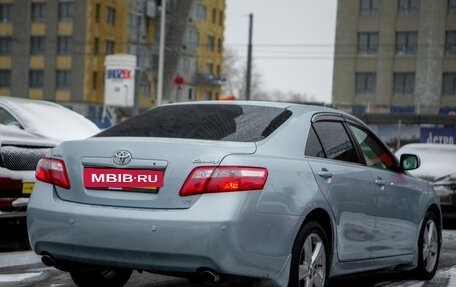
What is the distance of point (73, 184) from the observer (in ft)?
17.2

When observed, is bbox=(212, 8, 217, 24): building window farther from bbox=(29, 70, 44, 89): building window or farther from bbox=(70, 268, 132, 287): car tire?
bbox=(70, 268, 132, 287): car tire

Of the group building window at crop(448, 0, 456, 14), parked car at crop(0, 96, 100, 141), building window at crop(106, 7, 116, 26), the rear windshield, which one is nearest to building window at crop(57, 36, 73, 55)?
building window at crop(106, 7, 116, 26)

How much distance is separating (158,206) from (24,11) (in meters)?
71.2

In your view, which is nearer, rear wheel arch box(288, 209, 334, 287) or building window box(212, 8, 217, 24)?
rear wheel arch box(288, 209, 334, 287)

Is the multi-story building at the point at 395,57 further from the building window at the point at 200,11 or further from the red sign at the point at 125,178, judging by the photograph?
the red sign at the point at 125,178

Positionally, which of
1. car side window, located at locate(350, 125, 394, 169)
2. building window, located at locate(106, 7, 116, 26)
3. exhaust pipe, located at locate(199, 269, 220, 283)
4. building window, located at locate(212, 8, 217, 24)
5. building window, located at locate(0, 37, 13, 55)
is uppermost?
building window, located at locate(212, 8, 217, 24)

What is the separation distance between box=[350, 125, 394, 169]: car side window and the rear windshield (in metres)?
1.05

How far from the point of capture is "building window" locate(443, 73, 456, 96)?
203 ft

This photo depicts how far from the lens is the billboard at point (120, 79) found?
53125mm

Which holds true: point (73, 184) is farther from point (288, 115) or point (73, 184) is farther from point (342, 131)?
point (342, 131)

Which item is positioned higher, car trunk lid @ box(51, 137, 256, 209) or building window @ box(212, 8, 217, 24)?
building window @ box(212, 8, 217, 24)

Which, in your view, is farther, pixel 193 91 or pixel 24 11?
pixel 193 91

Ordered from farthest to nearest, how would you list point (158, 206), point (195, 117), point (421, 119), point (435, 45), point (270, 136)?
point (435, 45) < point (421, 119) < point (195, 117) < point (270, 136) < point (158, 206)

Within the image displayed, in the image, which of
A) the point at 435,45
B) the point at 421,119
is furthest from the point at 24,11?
the point at 421,119
